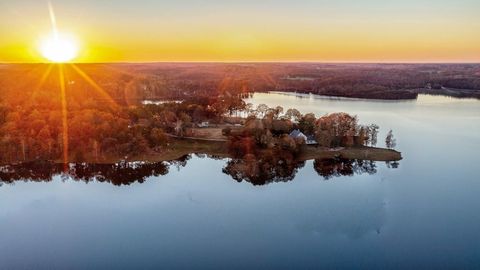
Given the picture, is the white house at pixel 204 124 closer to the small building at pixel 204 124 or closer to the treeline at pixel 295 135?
the small building at pixel 204 124

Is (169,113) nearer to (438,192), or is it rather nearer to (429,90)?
(438,192)

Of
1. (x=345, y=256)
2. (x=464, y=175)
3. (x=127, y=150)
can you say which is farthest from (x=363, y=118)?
(x=345, y=256)

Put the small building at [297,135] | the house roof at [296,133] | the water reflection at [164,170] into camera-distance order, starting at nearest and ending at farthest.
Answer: the water reflection at [164,170], the small building at [297,135], the house roof at [296,133]

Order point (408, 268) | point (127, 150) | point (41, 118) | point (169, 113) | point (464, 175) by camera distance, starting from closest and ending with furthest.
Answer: point (408, 268)
point (464, 175)
point (127, 150)
point (41, 118)
point (169, 113)

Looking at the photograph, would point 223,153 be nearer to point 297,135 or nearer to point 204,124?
point 297,135

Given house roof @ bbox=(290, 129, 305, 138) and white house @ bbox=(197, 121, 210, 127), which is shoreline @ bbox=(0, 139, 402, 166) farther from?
white house @ bbox=(197, 121, 210, 127)

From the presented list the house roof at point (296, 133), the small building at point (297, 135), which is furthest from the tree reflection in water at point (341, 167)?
the house roof at point (296, 133)

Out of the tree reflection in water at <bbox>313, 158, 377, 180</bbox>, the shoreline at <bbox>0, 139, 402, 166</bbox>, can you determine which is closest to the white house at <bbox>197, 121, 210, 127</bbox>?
the shoreline at <bbox>0, 139, 402, 166</bbox>

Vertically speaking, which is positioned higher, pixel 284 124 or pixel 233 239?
pixel 284 124
